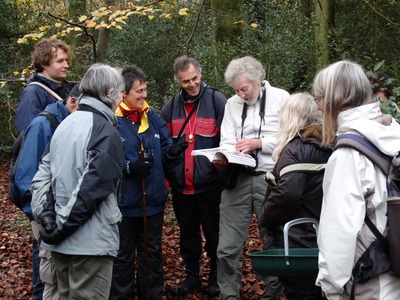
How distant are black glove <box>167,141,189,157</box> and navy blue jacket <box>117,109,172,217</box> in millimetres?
111

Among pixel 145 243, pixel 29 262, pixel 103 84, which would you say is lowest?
pixel 29 262

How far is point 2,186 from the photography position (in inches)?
595

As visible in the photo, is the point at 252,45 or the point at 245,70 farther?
the point at 252,45

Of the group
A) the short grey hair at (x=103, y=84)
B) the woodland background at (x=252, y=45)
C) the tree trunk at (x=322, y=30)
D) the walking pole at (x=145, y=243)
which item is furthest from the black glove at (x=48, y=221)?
the tree trunk at (x=322, y=30)

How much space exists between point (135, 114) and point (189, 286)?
192 cm

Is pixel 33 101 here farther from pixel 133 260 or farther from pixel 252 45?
pixel 252 45

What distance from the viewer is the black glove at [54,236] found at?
388 cm

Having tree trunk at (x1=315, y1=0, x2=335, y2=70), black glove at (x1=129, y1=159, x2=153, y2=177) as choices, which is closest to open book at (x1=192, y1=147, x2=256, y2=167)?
black glove at (x1=129, y1=159, x2=153, y2=177)

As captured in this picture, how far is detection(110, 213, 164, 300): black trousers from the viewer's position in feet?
17.6

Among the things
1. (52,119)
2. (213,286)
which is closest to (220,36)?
(213,286)

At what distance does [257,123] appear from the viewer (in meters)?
5.50

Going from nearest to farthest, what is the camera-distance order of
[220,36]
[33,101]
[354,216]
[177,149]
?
[354,216], [33,101], [177,149], [220,36]

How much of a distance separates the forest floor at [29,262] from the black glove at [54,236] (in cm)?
240

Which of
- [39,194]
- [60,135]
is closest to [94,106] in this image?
[60,135]
